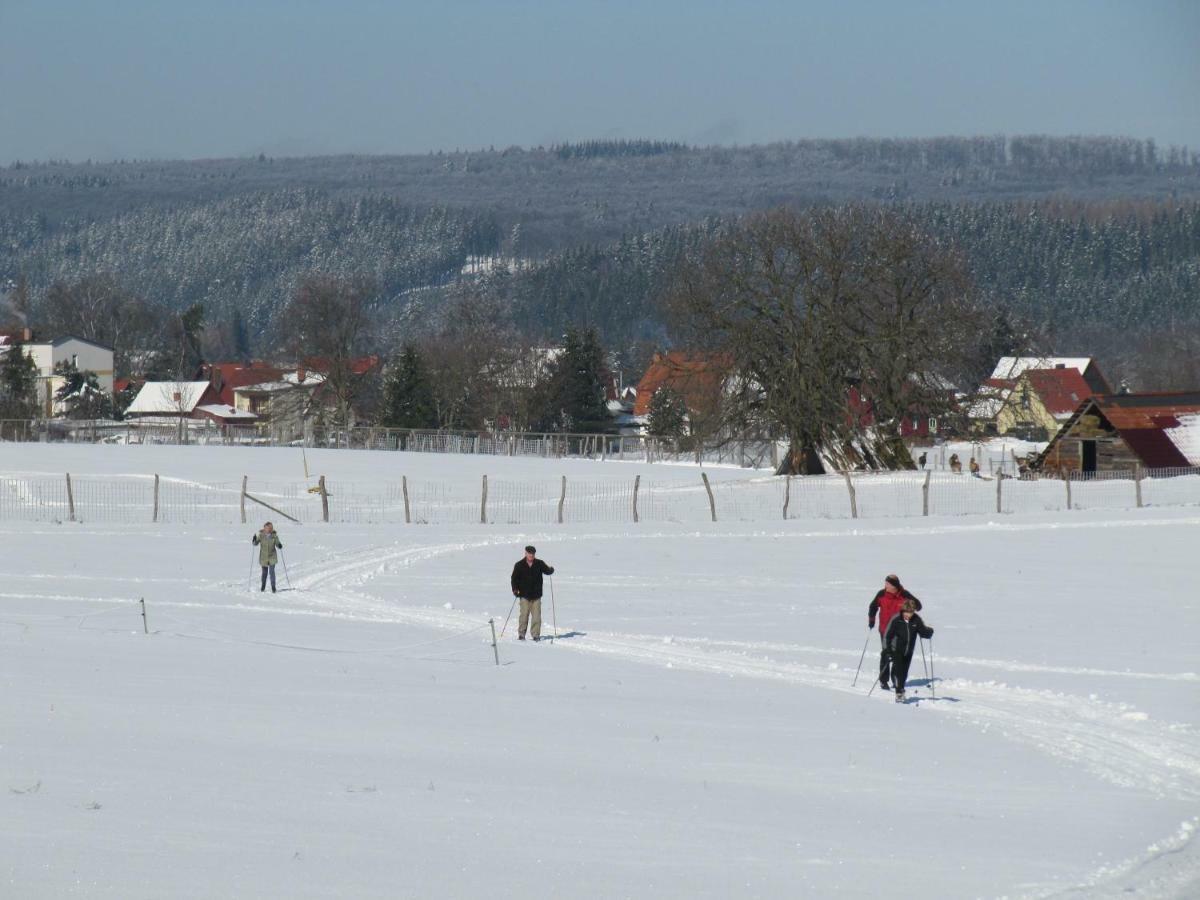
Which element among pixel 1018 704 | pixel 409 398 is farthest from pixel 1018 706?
pixel 409 398

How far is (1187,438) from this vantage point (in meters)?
67.3

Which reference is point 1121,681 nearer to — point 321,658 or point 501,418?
point 321,658

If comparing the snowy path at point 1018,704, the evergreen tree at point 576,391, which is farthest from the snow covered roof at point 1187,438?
the snowy path at point 1018,704

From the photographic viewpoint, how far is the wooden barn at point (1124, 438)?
66312 millimetres

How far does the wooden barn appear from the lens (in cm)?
6631

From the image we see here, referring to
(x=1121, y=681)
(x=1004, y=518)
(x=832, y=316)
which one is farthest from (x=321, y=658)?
(x=832, y=316)

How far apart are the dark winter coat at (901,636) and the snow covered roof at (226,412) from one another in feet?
410

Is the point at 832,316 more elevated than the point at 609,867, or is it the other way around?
the point at 832,316

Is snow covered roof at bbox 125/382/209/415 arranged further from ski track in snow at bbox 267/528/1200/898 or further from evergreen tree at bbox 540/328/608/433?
ski track in snow at bbox 267/528/1200/898

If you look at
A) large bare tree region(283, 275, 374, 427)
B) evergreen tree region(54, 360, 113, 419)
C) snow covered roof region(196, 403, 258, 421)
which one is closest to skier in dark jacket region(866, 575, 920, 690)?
large bare tree region(283, 275, 374, 427)

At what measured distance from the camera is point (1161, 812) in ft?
42.2

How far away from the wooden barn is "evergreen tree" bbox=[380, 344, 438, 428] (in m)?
42.2

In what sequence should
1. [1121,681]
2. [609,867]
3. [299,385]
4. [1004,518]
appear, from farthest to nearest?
[299,385]
[1004,518]
[1121,681]
[609,867]

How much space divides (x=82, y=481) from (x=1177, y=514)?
125 ft
